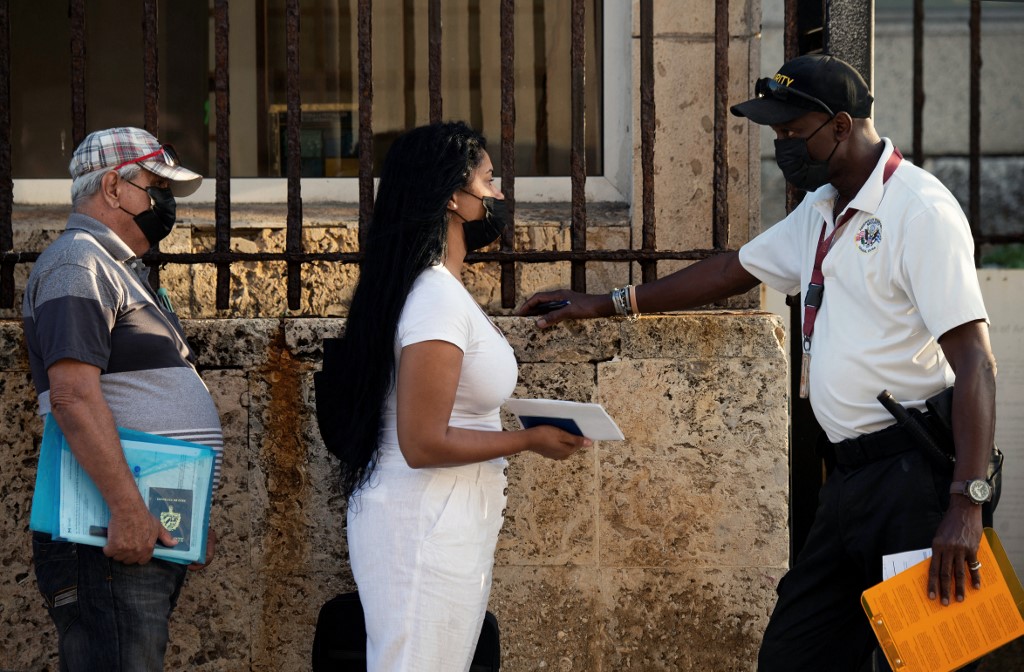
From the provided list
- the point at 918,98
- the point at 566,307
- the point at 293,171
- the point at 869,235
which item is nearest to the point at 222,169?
the point at 293,171

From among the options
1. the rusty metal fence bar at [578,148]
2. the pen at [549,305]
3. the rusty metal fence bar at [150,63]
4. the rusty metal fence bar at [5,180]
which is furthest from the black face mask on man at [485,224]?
the rusty metal fence bar at [5,180]

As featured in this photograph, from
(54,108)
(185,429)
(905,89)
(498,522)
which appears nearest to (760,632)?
(498,522)

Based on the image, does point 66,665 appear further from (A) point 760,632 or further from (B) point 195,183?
(A) point 760,632

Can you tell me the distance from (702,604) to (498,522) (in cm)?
106

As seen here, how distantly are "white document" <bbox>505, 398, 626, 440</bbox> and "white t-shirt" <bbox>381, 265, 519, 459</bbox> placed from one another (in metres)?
0.08

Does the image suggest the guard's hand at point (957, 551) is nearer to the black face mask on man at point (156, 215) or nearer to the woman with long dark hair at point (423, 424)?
the woman with long dark hair at point (423, 424)

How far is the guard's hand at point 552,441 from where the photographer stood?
2.79 metres

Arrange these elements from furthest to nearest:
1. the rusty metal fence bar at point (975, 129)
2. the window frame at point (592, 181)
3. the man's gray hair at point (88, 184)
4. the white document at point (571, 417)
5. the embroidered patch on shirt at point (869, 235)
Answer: the rusty metal fence bar at point (975, 129), the window frame at point (592, 181), the man's gray hair at point (88, 184), the embroidered patch on shirt at point (869, 235), the white document at point (571, 417)

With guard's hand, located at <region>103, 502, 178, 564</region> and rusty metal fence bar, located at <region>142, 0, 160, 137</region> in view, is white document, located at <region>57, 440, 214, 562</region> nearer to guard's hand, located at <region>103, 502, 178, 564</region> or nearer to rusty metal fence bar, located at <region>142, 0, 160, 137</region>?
guard's hand, located at <region>103, 502, 178, 564</region>

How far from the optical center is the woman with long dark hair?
8.75 ft

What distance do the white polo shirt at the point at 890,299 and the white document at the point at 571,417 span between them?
0.61 m

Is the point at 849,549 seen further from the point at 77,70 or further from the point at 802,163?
the point at 77,70

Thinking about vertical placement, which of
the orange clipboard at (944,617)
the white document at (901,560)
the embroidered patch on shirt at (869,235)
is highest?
the embroidered patch on shirt at (869,235)

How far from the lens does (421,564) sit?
2.68 metres
